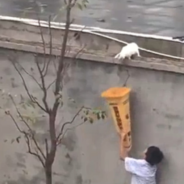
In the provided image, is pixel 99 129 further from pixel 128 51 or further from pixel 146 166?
pixel 128 51

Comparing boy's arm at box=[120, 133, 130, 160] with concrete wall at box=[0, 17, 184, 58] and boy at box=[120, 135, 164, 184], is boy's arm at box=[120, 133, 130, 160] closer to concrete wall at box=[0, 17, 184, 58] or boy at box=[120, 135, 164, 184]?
boy at box=[120, 135, 164, 184]

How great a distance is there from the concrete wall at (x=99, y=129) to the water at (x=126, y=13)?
1254 mm

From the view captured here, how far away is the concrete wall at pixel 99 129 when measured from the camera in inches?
243

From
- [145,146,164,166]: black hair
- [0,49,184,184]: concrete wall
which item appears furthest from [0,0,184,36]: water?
[145,146,164,166]: black hair

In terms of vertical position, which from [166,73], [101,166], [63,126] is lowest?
[101,166]

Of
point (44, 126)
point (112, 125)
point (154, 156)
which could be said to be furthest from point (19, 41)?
point (154, 156)

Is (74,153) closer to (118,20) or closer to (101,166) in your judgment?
(101,166)

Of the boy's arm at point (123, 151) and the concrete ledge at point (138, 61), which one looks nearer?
the concrete ledge at point (138, 61)

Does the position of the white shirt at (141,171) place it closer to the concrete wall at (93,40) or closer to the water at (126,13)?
the concrete wall at (93,40)

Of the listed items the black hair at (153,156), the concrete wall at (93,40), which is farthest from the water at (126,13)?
the black hair at (153,156)

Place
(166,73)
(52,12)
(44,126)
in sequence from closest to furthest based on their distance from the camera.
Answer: (166,73), (44,126), (52,12)

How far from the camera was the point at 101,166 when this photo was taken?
6.74 meters

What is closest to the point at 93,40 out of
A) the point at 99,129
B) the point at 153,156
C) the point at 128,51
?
the point at 128,51

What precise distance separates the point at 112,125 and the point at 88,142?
14.9 inches
